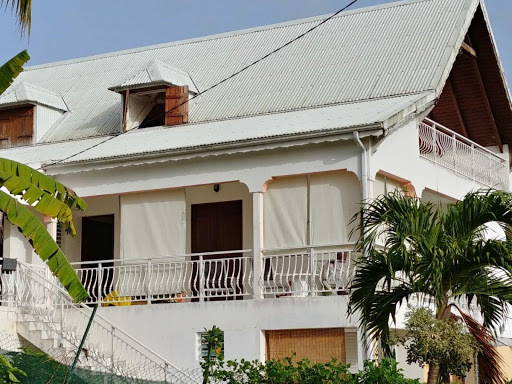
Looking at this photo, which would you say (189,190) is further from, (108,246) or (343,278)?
(343,278)

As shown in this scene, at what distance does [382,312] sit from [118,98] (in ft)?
41.1

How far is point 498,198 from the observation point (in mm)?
16297

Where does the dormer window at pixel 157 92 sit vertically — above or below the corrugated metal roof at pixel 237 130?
above

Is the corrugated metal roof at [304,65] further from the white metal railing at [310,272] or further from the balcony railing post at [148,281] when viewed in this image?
the balcony railing post at [148,281]

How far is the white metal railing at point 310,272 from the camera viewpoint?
20.7m

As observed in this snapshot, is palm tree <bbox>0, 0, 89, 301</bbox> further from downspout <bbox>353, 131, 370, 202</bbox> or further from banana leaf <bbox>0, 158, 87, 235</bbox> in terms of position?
downspout <bbox>353, 131, 370, 202</bbox>

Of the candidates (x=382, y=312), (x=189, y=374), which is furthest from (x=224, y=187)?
(x=382, y=312)

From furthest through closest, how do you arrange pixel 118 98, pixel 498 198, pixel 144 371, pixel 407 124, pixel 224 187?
pixel 118 98
pixel 224 187
pixel 407 124
pixel 144 371
pixel 498 198

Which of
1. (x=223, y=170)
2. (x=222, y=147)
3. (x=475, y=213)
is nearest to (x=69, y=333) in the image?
(x=223, y=170)

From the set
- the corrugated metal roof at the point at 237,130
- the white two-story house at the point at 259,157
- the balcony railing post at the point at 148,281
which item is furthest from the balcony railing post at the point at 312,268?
the balcony railing post at the point at 148,281

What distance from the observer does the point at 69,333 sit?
21.6 meters

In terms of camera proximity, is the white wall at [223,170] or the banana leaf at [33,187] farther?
the white wall at [223,170]

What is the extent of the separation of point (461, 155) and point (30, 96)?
33.3ft

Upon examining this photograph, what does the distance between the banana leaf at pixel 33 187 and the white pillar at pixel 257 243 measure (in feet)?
21.8
